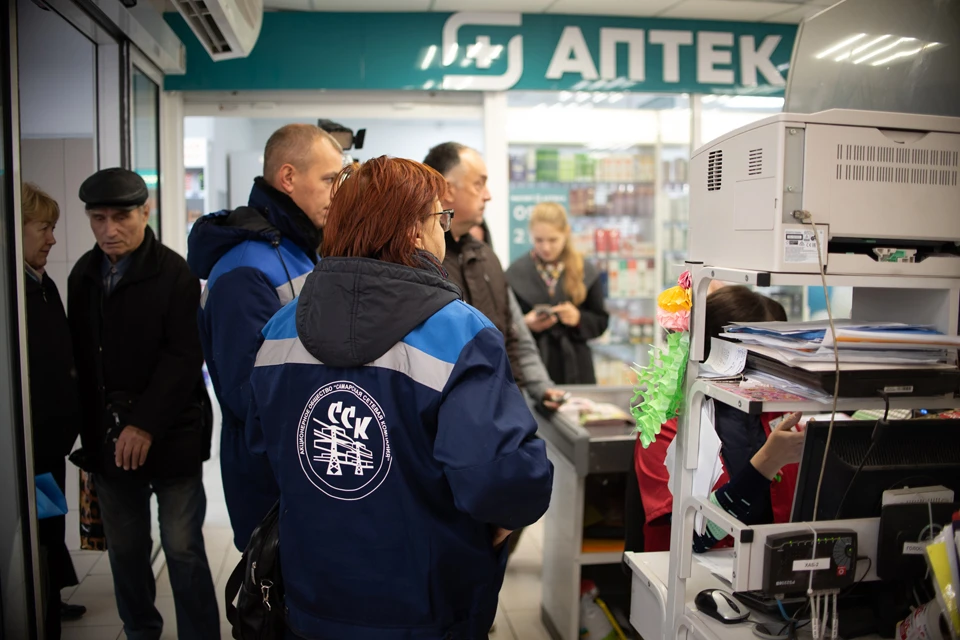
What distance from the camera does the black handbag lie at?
5.33ft

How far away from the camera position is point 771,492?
1939 millimetres

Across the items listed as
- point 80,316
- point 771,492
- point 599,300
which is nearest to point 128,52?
point 80,316

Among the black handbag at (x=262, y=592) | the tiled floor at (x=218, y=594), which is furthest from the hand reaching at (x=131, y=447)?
the black handbag at (x=262, y=592)

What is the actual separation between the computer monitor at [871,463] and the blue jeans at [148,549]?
2212mm

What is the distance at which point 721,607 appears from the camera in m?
1.71

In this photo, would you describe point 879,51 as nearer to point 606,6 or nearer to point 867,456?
point 867,456

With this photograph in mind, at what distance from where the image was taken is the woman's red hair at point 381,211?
4.99ft

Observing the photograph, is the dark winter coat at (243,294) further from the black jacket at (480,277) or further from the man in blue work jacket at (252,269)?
the black jacket at (480,277)

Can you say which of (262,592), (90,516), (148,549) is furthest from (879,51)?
(90,516)

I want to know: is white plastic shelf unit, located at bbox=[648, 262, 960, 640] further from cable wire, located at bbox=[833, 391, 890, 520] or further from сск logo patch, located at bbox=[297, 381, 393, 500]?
сск logo patch, located at bbox=[297, 381, 393, 500]

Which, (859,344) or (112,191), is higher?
(112,191)

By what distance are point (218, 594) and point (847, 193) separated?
11.0 feet

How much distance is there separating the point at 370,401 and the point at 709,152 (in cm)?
96

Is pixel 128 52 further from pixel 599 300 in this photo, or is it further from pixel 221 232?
pixel 599 300
